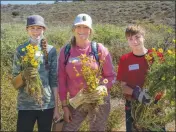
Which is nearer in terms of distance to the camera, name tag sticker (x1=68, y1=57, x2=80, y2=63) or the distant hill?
name tag sticker (x1=68, y1=57, x2=80, y2=63)

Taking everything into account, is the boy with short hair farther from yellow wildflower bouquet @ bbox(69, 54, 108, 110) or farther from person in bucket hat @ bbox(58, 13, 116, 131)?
yellow wildflower bouquet @ bbox(69, 54, 108, 110)

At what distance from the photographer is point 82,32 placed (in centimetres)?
326

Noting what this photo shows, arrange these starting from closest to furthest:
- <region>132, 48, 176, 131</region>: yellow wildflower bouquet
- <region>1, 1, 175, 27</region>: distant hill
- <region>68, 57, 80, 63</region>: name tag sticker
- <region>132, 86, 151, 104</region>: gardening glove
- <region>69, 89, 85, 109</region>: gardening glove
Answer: <region>132, 48, 176, 131</region>: yellow wildflower bouquet, <region>132, 86, 151, 104</region>: gardening glove, <region>69, 89, 85, 109</region>: gardening glove, <region>68, 57, 80, 63</region>: name tag sticker, <region>1, 1, 175, 27</region>: distant hill

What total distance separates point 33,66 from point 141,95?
993 millimetres

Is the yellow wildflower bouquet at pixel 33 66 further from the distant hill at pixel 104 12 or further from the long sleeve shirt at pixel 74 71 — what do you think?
the distant hill at pixel 104 12

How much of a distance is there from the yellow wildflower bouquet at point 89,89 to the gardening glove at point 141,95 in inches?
11.3

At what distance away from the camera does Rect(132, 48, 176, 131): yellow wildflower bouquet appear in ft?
7.79

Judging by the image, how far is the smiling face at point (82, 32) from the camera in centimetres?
326

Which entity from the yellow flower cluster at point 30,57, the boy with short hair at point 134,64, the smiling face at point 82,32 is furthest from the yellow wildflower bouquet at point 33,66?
the boy with short hair at point 134,64

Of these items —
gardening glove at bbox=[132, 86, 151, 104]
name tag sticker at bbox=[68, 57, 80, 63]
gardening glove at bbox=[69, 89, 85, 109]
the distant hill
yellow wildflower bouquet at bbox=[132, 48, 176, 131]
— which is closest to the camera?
yellow wildflower bouquet at bbox=[132, 48, 176, 131]

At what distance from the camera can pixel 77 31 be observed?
3277mm

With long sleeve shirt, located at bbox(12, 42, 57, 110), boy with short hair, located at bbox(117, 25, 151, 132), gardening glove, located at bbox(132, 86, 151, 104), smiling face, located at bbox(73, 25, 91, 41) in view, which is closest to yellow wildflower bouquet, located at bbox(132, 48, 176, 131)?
gardening glove, located at bbox(132, 86, 151, 104)

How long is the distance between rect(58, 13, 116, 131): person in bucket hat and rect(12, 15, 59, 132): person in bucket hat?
0.10 metres

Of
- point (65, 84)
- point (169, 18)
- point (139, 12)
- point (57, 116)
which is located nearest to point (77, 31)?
Result: point (65, 84)
